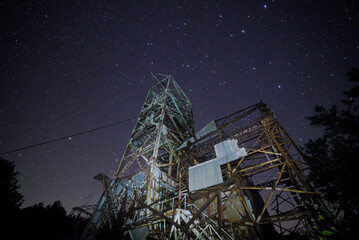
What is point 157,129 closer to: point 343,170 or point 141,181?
point 141,181

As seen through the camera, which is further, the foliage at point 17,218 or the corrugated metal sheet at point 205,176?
the foliage at point 17,218

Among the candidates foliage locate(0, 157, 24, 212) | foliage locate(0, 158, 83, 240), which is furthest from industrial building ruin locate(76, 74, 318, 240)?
foliage locate(0, 157, 24, 212)

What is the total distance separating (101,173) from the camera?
1098 cm

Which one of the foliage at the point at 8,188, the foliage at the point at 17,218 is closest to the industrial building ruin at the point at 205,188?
the foliage at the point at 17,218

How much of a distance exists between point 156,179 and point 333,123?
9869 mm

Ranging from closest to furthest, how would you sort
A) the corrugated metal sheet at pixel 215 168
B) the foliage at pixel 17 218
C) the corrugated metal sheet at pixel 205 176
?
the corrugated metal sheet at pixel 205 176 < the corrugated metal sheet at pixel 215 168 < the foliage at pixel 17 218

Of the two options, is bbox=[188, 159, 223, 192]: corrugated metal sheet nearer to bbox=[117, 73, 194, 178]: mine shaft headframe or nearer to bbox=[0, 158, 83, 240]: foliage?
bbox=[117, 73, 194, 178]: mine shaft headframe

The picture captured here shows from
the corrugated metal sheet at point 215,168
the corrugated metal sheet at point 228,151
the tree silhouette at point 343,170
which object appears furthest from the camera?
the corrugated metal sheet at point 228,151

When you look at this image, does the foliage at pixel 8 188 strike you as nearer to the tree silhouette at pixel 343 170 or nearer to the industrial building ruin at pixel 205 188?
the industrial building ruin at pixel 205 188

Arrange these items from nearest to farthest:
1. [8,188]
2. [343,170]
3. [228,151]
→ [343,170]
[228,151]
[8,188]

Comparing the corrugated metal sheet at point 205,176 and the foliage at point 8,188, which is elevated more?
the foliage at point 8,188

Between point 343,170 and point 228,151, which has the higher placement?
point 228,151

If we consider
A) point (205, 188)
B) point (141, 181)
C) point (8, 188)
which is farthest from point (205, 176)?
point (8, 188)

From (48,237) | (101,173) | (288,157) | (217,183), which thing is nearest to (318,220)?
(288,157)
